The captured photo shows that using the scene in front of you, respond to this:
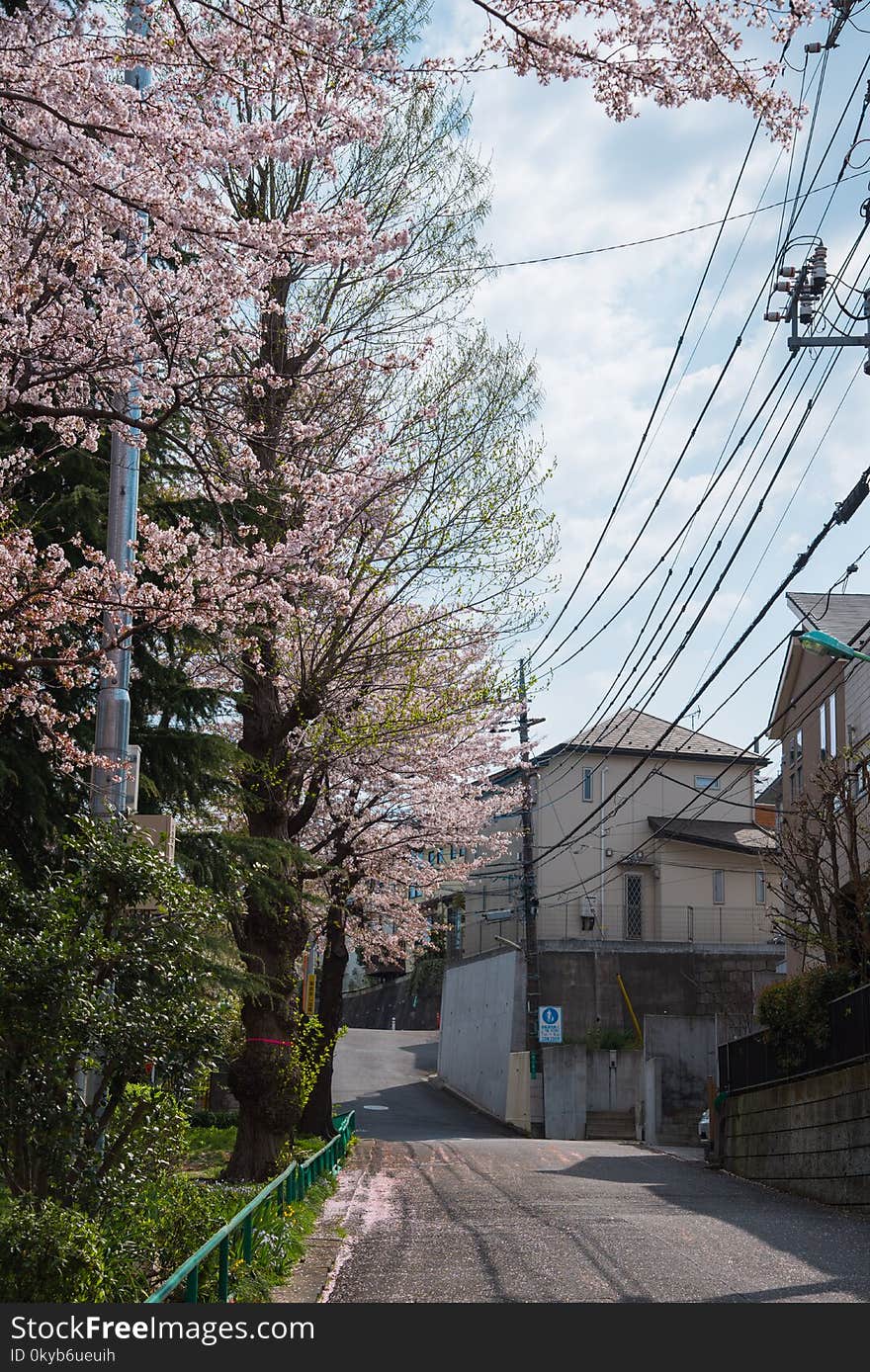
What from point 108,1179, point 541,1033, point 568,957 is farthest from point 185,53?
point 568,957

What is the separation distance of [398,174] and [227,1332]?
12.8 meters

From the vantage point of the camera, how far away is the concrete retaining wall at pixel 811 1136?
1374 centimetres

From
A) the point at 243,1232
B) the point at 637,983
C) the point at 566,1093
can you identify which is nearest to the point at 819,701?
the point at 566,1093

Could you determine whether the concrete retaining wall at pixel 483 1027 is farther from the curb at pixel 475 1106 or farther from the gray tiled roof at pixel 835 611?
the gray tiled roof at pixel 835 611

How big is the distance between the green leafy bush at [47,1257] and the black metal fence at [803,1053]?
10226mm

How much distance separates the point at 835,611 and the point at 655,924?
60.4ft

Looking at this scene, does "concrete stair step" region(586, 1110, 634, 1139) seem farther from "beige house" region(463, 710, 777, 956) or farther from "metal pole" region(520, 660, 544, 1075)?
"beige house" region(463, 710, 777, 956)

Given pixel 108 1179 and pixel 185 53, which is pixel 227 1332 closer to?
pixel 108 1179

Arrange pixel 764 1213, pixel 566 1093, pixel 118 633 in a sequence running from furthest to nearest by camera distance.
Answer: pixel 566 1093 < pixel 764 1213 < pixel 118 633

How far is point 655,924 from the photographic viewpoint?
4219 centimetres

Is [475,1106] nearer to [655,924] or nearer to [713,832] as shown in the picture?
[655,924]

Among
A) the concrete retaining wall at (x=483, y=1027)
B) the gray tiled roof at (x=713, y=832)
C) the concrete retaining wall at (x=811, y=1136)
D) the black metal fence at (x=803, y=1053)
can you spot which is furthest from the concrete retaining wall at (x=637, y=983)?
the concrete retaining wall at (x=811, y=1136)

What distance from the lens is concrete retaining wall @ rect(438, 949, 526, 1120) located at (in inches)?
1475

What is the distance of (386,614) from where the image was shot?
1598cm
